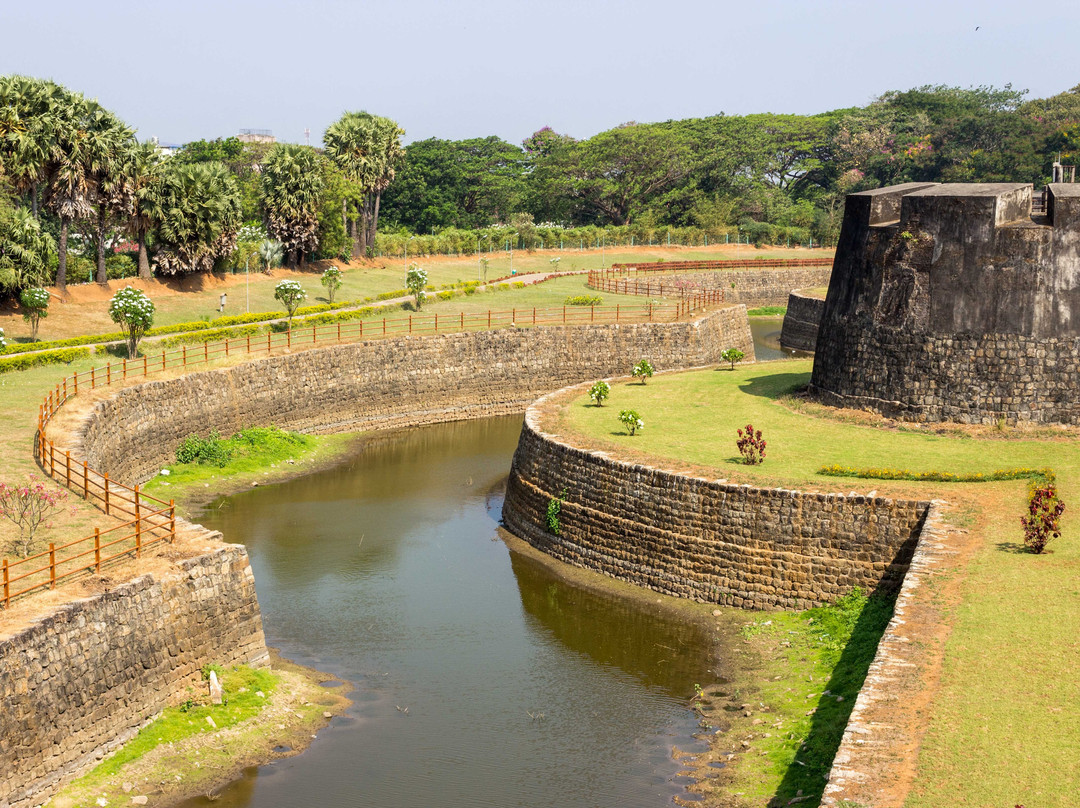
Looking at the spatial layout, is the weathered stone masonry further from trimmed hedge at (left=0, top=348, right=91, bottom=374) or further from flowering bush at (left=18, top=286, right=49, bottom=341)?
A: flowering bush at (left=18, top=286, right=49, bottom=341)

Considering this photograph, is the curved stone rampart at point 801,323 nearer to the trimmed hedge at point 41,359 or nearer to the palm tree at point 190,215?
the palm tree at point 190,215

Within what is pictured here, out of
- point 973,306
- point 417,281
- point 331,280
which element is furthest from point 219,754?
point 331,280

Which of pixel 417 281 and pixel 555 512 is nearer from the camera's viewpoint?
pixel 555 512

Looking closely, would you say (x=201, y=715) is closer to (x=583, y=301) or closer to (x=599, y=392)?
(x=599, y=392)

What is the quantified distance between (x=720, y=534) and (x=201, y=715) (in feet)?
35.8

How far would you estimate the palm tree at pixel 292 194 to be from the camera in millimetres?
60781

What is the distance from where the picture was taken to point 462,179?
101 m

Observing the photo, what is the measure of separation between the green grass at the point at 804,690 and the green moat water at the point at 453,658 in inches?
43.8

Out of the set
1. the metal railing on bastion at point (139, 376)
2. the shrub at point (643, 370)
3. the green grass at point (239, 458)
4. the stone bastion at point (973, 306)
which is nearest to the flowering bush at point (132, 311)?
the metal railing on bastion at point (139, 376)

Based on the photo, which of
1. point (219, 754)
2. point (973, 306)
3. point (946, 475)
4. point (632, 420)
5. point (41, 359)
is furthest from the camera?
point (41, 359)

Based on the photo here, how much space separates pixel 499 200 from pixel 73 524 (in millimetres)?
85231

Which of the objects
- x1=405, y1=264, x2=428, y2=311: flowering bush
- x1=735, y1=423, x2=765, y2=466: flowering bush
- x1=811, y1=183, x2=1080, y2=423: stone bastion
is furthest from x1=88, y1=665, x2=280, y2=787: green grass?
x1=405, y1=264, x2=428, y2=311: flowering bush

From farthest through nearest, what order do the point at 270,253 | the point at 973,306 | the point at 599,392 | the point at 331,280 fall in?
the point at 270,253 < the point at 331,280 < the point at 599,392 < the point at 973,306

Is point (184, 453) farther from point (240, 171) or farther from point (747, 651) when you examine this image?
point (240, 171)
